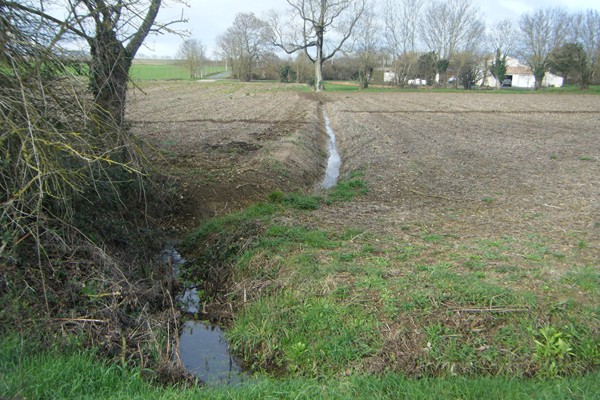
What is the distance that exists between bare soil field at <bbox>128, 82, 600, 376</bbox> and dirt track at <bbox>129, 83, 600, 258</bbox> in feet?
0.16

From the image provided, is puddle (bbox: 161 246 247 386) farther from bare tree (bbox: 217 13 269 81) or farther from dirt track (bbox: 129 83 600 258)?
bare tree (bbox: 217 13 269 81)

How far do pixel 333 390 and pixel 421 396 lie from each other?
77 centimetres

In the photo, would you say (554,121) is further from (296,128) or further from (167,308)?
(167,308)

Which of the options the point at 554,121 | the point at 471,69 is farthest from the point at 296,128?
the point at 471,69

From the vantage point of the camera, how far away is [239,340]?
20.2ft

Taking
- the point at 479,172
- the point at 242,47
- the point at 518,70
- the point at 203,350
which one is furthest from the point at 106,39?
the point at 518,70

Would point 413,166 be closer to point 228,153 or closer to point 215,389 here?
point 228,153

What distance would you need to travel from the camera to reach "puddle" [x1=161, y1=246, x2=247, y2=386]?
223 inches

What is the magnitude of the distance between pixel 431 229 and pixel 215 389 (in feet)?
17.1

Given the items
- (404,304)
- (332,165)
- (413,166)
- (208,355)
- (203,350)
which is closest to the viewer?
(404,304)

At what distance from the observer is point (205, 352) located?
616 centimetres

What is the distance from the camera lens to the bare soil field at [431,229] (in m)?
5.62

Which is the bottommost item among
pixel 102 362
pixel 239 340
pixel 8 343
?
pixel 239 340

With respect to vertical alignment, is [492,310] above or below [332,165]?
above
